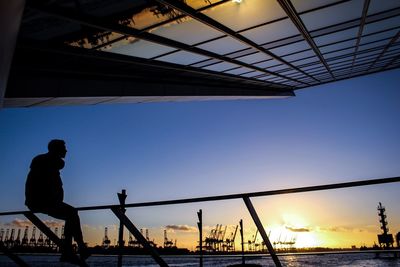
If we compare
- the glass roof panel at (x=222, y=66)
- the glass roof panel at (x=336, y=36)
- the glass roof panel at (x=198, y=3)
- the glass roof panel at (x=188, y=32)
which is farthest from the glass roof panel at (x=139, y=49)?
the glass roof panel at (x=336, y=36)

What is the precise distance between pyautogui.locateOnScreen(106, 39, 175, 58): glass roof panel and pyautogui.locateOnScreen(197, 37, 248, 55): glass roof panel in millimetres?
1513

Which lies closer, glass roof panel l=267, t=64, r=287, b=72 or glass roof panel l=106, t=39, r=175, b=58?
glass roof panel l=106, t=39, r=175, b=58

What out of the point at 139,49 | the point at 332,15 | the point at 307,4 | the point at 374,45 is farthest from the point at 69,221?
the point at 374,45

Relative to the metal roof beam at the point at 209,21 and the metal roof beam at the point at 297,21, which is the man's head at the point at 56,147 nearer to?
the metal roof beam at the point at 209,21

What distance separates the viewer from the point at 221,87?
68.2 ft

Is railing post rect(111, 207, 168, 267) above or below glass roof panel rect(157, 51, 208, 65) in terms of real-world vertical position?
below

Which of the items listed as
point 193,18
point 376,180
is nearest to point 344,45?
point 193,18

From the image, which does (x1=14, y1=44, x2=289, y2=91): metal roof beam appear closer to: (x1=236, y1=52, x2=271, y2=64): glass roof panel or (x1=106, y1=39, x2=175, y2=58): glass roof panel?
(x1=106, y1=39, x2=175, y2=58): glass roof panel

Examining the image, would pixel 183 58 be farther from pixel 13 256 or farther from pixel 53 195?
pixel 53 195

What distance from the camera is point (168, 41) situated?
11.6 metres

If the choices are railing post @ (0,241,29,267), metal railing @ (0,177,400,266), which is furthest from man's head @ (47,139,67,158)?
railing post @ (0,241,29,267)

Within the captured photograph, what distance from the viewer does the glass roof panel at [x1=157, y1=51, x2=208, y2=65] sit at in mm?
13377

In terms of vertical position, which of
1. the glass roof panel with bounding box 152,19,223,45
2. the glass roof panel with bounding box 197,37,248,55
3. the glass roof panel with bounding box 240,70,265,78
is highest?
the glass roof panel with bounding box 240,70,265,78

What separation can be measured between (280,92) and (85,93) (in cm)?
1907
